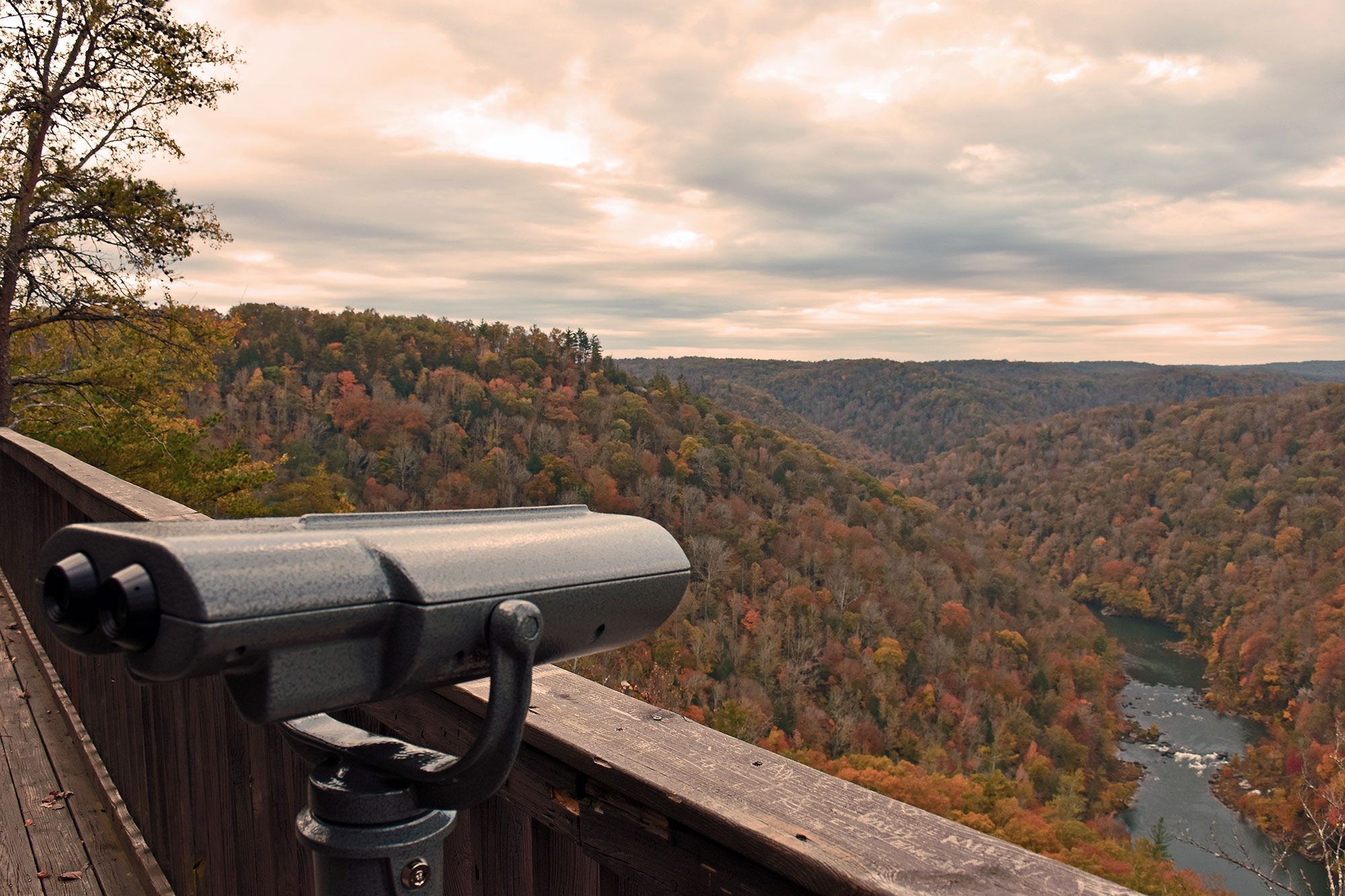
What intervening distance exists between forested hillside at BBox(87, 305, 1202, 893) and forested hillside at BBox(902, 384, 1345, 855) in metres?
9.26

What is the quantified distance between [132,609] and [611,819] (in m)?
0.51

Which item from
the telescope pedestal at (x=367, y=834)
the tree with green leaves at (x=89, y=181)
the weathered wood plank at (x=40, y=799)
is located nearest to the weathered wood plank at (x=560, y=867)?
the telescope pedestal at (x=367, y=834)

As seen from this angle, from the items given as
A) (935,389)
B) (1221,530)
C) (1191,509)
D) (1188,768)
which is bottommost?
(1188,768)

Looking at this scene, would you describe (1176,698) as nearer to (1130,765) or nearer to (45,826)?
(1130,765)

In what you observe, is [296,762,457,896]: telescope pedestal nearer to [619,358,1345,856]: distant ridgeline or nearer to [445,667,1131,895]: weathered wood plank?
[445,667,1131,895]: weathered wood plank

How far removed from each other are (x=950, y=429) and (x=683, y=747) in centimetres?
16669

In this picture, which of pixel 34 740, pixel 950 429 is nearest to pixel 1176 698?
pixel 34 740

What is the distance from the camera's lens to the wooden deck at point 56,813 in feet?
6.37

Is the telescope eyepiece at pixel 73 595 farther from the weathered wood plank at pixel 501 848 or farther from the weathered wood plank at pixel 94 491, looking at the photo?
the weathered wood plank at pixel 94 491

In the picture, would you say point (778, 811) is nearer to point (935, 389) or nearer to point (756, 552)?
point (756, 552)

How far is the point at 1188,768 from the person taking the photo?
54625 mm

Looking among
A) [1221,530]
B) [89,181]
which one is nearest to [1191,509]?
[1221,530]

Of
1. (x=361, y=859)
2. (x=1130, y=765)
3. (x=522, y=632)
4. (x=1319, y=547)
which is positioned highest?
(x=522, y=632)

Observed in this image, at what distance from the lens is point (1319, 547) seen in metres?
74.2
